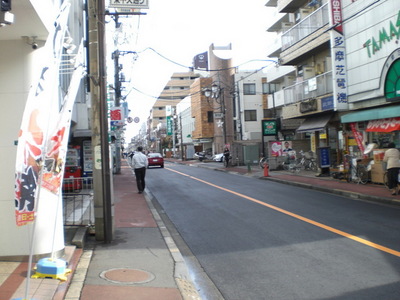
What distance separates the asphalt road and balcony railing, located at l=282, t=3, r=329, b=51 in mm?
11204

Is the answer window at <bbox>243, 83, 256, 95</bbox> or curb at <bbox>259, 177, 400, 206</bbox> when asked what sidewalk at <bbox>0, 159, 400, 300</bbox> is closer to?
curb at <bbox>259, 177, 400, 206</bbox>

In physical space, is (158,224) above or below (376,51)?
below

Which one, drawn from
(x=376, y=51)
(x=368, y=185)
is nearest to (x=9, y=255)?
(x=368, y=185)

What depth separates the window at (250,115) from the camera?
1957 inches

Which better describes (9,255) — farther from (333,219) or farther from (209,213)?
(333,219)

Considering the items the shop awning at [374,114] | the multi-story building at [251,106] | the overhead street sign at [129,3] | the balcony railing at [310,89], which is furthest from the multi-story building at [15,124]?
the multi-story building at [251,106]

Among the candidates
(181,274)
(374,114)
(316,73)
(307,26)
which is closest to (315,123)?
(316,73)

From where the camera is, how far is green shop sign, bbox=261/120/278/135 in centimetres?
2740

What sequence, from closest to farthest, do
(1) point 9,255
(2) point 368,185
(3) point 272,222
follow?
(1) point 9,255, (3) point 272,222, (2) point 368,185

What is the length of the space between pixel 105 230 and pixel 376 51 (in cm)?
1325

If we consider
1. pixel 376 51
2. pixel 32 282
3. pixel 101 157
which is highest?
pixel 376 51

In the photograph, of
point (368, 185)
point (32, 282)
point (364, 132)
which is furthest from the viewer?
point (364, 132)

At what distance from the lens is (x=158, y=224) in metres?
8.82

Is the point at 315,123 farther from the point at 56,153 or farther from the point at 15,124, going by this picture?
the point at 56,153
